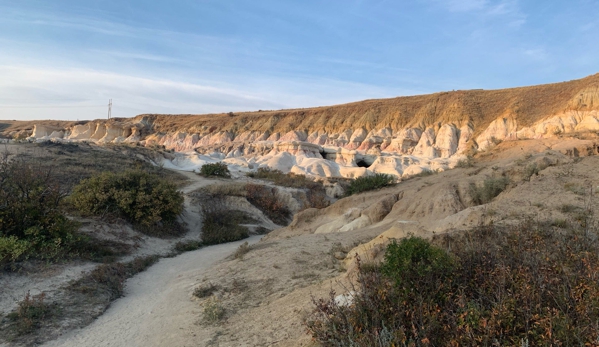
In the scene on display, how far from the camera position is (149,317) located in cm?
662

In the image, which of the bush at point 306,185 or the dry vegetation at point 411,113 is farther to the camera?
the dry vegetation at point 411,113

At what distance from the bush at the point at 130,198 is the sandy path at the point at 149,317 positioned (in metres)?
5.16

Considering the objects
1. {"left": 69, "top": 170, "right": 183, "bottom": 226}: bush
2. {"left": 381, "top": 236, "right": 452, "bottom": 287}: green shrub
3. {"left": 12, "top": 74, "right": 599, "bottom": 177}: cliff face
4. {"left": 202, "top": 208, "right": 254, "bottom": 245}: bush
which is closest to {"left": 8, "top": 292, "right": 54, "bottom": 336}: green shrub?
{"left": 381, "top": 236, "right": 452, "bottom": 287}: green shrub

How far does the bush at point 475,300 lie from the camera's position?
2961 millimetres

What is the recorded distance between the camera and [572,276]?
3.46 m

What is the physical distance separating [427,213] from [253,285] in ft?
18.8

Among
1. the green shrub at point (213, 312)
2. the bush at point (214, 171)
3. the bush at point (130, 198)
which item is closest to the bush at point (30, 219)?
the bush at point (130, 198)

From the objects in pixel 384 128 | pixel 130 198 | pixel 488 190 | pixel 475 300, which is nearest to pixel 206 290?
pixel 475 300

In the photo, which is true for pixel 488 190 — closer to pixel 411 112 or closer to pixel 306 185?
pixel 306 185

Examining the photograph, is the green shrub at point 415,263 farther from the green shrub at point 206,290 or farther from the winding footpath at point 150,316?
the green shrub at point 206,290

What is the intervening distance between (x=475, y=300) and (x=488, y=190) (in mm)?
7641

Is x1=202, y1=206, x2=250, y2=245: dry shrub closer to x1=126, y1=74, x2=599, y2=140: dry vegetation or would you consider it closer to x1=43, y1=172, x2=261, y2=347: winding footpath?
x1=43, y1=172, x2=261, y2=347: winding footpath

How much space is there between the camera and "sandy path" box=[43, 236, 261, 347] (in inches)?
222

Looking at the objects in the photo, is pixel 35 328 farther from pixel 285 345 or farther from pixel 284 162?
pixel 284 162
